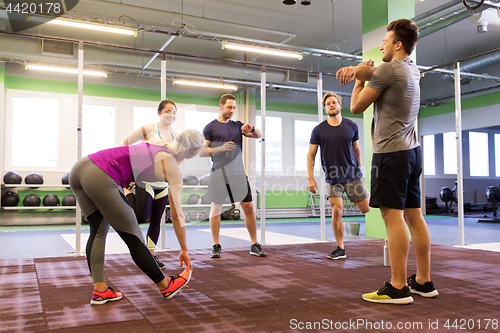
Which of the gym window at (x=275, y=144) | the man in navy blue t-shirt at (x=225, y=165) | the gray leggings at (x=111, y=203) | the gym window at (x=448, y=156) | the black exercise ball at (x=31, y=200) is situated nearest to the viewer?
the gray leggings at (x=111, y=203)

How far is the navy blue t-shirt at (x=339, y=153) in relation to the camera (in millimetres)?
3639

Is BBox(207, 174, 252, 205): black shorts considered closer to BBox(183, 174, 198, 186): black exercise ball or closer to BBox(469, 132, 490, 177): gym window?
BBox(183, 174, 198, 186): black exercise ball

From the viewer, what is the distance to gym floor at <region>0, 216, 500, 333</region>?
1.76 m

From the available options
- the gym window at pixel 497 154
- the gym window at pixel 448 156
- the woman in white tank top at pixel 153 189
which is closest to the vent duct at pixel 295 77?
the gym window at pixel 448 156

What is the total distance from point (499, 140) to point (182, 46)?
11862 millimetres

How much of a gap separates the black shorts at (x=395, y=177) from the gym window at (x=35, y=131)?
9.15 meters

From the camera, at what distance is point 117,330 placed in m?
1.70

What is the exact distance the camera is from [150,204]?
10.2 feet

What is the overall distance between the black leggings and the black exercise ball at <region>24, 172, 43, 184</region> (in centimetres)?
669

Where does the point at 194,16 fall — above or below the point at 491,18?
above

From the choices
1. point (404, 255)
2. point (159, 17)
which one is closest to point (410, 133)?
point (404, 255)

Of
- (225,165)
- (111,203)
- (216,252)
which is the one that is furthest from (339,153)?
(111,203)

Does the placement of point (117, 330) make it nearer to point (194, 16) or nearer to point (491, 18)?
point (194, 16)

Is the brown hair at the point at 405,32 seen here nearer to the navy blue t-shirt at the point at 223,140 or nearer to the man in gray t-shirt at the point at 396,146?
the man in gray t-shirt at the point at 396,146
